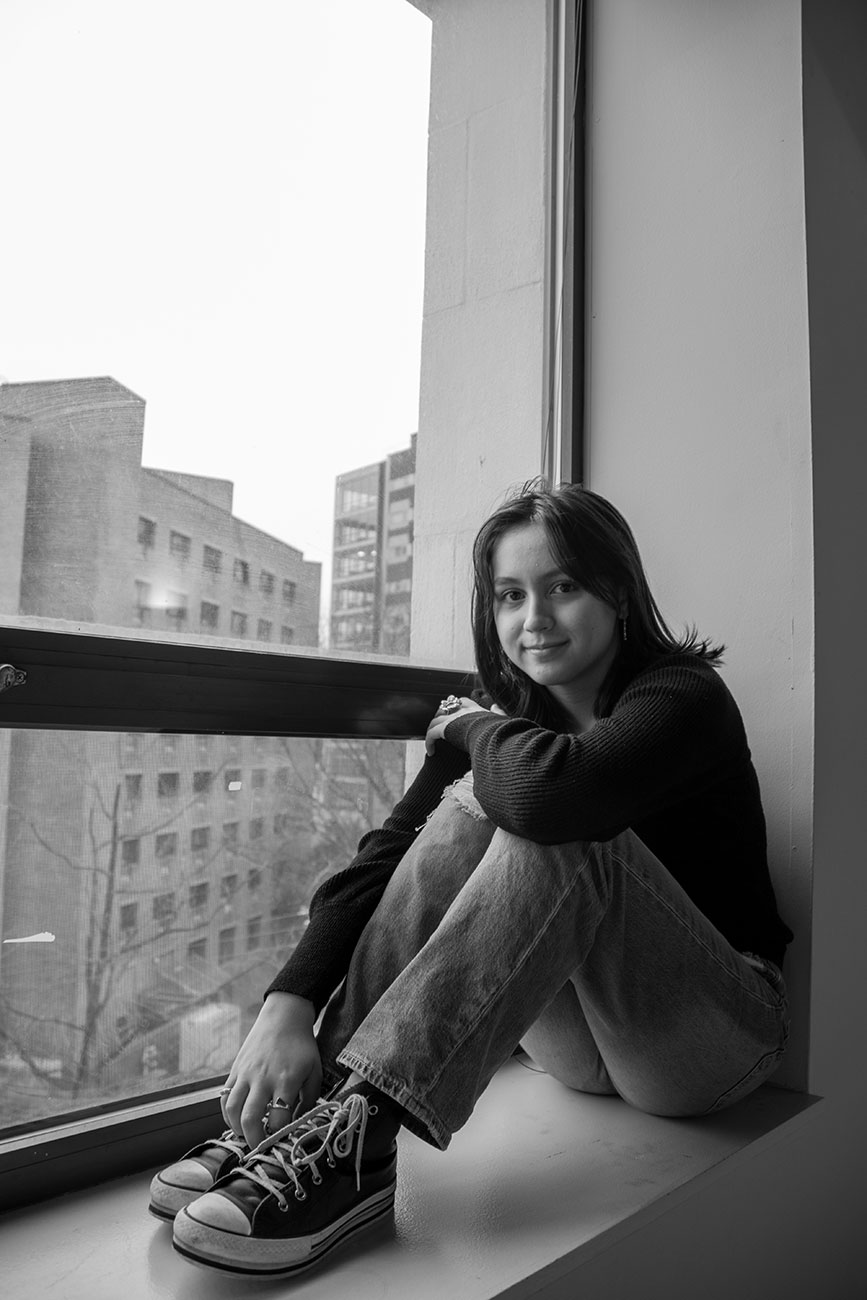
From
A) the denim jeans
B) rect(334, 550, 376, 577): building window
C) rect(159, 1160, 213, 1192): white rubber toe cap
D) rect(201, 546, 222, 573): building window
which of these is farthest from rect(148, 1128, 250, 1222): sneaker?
rect(334, 550, 376, 577): building window

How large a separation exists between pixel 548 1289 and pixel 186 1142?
1.68ft

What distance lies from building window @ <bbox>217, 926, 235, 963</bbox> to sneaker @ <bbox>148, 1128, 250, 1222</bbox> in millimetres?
330

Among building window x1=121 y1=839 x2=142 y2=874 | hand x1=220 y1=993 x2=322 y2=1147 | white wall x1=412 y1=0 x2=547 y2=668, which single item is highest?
white wall x1=412 y1=0 x2=547 y2=668

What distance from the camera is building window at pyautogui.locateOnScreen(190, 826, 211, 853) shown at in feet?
4.49

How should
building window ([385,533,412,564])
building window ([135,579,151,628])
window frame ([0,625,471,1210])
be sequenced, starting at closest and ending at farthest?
window frame ([0,625,471,1210])
building window ([135,579,151,628])
building window ([385,533,412,564])

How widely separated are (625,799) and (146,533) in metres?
0.66

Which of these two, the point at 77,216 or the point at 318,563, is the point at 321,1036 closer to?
the point at 318,563

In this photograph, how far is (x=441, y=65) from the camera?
183 cm

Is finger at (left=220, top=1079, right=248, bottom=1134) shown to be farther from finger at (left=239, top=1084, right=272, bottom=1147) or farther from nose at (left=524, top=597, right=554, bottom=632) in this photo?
nose at (left=524, top=597, right=554, bottom=632)

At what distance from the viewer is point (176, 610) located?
1322mm

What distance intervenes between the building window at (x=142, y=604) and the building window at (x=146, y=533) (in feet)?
0.15

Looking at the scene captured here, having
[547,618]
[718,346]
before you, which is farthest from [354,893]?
[718,346]

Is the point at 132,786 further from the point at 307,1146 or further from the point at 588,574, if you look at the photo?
the point at 588,574

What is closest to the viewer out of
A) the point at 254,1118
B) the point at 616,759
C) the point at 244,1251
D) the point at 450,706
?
the point at 244,1251
